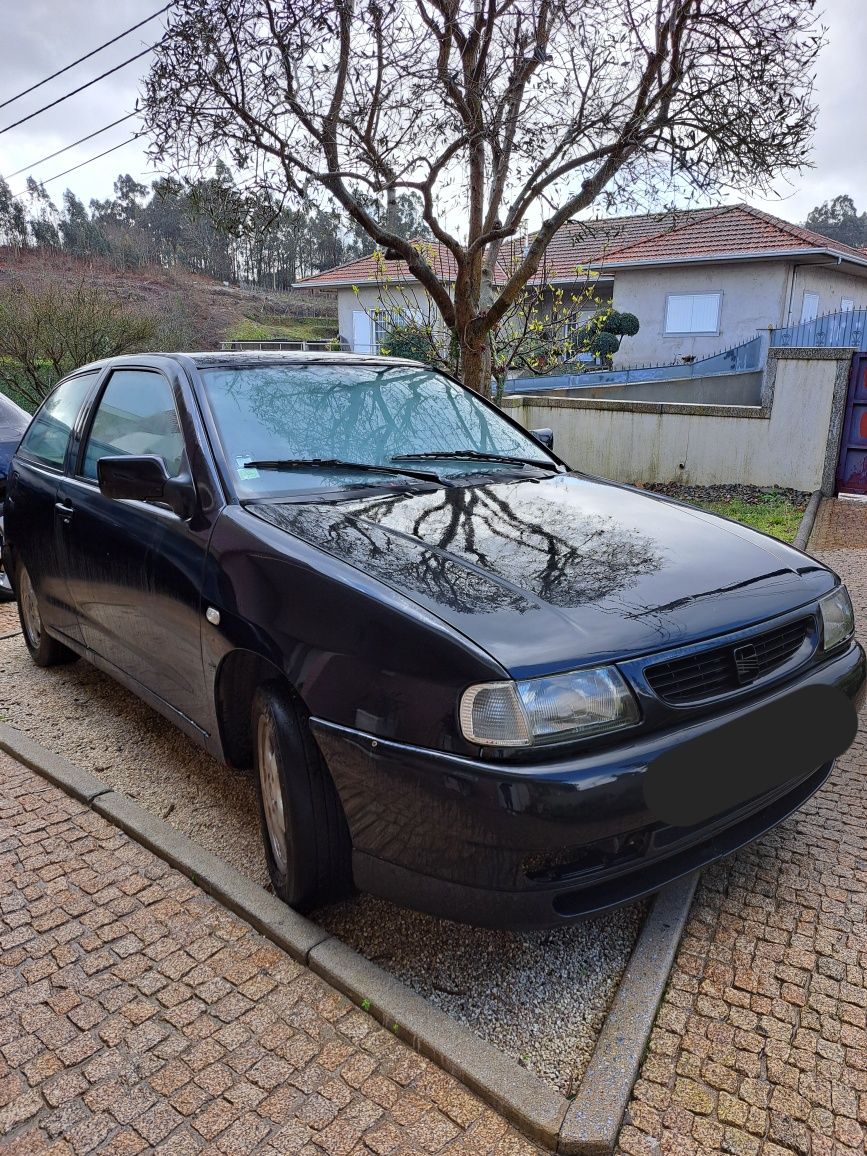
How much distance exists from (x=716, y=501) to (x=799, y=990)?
7.52 meters

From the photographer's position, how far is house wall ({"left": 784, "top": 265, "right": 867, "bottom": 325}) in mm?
18859

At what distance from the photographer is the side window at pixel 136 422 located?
3.12 meters

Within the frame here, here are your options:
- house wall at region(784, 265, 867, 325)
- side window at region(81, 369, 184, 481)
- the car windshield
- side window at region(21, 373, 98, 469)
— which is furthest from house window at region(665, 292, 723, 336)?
side window at region(81, 369, 184, 481)

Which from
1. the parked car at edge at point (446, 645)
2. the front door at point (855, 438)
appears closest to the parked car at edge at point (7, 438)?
the parked car at edge at point (446, 645)

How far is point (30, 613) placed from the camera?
471 centimetres

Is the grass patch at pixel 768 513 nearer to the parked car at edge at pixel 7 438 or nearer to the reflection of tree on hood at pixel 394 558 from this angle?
the reflection of tree on hood at pixel 394 558

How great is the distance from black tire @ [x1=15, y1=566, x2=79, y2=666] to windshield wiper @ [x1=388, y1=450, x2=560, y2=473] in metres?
2.45

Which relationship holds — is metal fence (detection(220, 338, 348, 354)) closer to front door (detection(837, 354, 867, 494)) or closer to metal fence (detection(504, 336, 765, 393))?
metal fence (detection(504, 336, 765, 393))

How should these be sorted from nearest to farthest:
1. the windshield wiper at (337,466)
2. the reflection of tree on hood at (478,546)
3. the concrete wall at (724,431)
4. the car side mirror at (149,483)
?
the reflection of tree on hood at (478,546), the car side mirror at (149,483), the windshield wiper at (337,466), the concrete wall at (724,431)

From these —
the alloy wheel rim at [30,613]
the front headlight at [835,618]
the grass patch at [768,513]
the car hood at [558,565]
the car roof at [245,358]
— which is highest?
the car roof at [245,358]

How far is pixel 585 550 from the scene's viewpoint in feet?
8.19

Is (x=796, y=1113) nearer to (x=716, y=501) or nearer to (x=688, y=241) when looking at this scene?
(x=716, y=501)

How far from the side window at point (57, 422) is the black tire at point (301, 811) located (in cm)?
227

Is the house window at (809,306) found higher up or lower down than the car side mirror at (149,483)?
higher up
